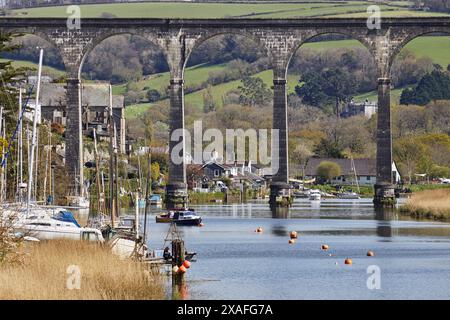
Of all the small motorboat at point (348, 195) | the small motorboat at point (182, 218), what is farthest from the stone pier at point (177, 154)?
the small motorboat at point (348, 195)

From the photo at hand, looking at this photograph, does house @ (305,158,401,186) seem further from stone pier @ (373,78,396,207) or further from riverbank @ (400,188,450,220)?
riverbank @ (400,188,450,220)

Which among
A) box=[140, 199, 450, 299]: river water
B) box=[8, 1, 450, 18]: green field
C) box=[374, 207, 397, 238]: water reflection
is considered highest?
box=[8, 1, 450, 18]: green field

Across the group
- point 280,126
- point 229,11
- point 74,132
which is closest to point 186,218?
point 280,126

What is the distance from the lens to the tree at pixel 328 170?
164875mm

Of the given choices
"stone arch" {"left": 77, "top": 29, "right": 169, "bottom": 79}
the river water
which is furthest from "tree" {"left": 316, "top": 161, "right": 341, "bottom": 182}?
the river water

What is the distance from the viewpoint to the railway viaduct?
334 feet

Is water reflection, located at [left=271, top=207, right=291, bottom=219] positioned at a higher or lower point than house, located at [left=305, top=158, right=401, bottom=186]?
lower

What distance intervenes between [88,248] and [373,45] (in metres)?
56.3

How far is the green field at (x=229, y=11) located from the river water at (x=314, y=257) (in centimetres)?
9334

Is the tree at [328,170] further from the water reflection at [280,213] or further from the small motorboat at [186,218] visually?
the small motorboat at [186,218]

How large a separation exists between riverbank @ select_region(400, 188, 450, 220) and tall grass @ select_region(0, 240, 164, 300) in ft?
135

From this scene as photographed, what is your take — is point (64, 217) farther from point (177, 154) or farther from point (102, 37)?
point (102, 37)

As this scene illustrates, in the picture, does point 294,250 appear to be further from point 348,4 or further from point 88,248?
point 348,4
